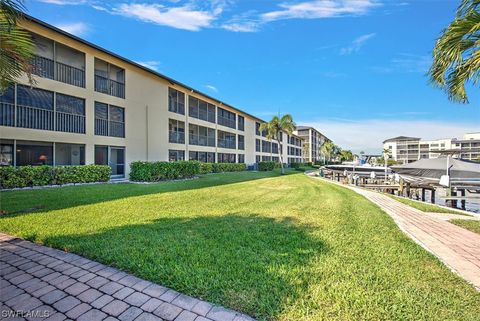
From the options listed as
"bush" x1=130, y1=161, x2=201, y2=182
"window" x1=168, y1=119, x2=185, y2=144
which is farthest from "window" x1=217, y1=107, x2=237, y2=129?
"bush" x1=130, y1=161, x2=201, y2=182

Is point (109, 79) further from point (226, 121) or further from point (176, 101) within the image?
point (226, 121)

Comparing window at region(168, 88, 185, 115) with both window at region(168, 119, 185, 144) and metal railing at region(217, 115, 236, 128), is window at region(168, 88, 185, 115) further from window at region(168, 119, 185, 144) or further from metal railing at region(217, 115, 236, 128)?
metal railing at region(217, 115, 236, 128)

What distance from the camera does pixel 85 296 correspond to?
279 cm

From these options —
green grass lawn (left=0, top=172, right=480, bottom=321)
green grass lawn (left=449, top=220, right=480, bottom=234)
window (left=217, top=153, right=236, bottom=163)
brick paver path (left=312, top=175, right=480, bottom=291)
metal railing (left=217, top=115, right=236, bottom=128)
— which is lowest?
green grass lawn (left=449, top=220, right=480, bottom=234)

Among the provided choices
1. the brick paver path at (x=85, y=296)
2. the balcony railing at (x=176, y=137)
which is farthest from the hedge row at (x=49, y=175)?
the brick paver path at (x=85, y=296)

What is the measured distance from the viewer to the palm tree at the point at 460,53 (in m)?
4.58

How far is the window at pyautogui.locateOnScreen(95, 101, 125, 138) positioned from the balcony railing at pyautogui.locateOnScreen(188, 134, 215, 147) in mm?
8618

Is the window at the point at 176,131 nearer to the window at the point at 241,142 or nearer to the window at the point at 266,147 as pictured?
the window at the point at 241,142

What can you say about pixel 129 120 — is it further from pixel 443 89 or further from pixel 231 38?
pixel 443 89

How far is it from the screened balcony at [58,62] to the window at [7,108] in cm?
166

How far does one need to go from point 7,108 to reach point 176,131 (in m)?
12.9

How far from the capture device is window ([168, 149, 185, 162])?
22.5m

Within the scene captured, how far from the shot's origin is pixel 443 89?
234 inches

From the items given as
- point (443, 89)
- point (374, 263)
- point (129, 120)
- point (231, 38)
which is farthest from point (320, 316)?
point (129, 120)
